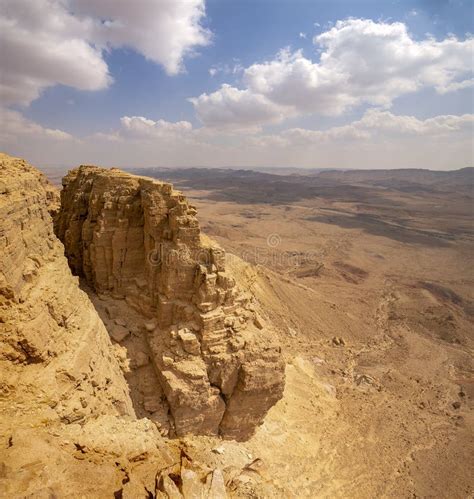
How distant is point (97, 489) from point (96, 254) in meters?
8.37

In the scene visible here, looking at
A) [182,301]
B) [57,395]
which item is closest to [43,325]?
[57,395]

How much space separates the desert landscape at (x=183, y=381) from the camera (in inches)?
256

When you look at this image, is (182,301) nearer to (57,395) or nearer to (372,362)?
(57,395)

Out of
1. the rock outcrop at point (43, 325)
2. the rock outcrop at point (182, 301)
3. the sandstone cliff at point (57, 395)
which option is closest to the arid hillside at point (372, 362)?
the rock outcrop at point (182, 301)

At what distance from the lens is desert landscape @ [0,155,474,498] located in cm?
650

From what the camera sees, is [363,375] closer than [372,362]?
Yes

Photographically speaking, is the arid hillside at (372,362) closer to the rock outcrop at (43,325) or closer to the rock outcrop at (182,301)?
the rock outcrop at (182,301)

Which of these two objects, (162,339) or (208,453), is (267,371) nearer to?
(162,339)

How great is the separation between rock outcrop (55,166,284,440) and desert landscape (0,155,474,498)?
64 millimetres

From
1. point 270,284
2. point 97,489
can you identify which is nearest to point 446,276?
point 270,284

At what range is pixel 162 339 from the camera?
1155cm

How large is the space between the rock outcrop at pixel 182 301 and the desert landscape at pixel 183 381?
0.21 ft

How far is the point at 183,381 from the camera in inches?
A: 427

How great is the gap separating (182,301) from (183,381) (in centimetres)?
271
